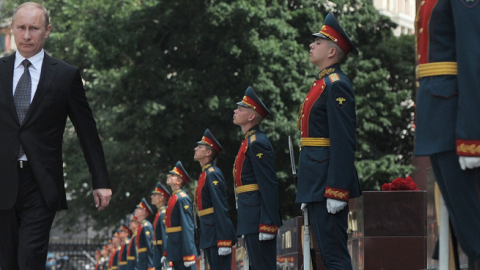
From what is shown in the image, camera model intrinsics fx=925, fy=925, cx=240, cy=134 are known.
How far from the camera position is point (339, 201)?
6.61 metres

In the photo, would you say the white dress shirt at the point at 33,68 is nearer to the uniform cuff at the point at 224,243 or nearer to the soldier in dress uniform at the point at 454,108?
the soldier in dress uniform at the point at 454,108

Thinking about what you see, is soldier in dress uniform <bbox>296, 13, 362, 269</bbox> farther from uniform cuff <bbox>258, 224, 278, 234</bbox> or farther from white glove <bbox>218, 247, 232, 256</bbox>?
white glove <bbox>218, 247, 232, 256</bbox>

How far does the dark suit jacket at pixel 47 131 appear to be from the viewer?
5566 mm

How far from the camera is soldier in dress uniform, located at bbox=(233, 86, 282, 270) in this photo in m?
9.22

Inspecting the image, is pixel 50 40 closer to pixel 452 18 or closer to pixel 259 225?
pixel 259 225

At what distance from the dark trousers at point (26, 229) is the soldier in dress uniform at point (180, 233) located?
8.98 metres

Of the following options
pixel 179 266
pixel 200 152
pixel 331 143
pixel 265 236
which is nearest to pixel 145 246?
pixel 179 266

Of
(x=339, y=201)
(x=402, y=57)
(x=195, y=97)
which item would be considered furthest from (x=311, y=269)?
(x=402, y=57)

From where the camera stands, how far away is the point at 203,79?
26.1 m

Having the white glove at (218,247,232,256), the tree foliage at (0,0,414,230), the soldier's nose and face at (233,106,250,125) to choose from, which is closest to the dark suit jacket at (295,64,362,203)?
the soldier's nose and face at (233,106,250,125)

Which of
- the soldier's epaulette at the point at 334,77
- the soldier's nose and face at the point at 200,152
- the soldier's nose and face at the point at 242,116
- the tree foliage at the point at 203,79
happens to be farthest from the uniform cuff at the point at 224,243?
the tree foliage at the point at 203,79

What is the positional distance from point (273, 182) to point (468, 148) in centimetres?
510

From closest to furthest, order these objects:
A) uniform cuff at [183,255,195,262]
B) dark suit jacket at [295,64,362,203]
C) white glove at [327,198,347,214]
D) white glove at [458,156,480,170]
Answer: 1. white glove at [458,156,480,170]
2. white glove at [327,198,347,214]
3. dark suit jacket at [295,64,362,203]
4. uniform cuff at [183,255,195,262]

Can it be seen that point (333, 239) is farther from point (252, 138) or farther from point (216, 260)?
point (216, 260)
